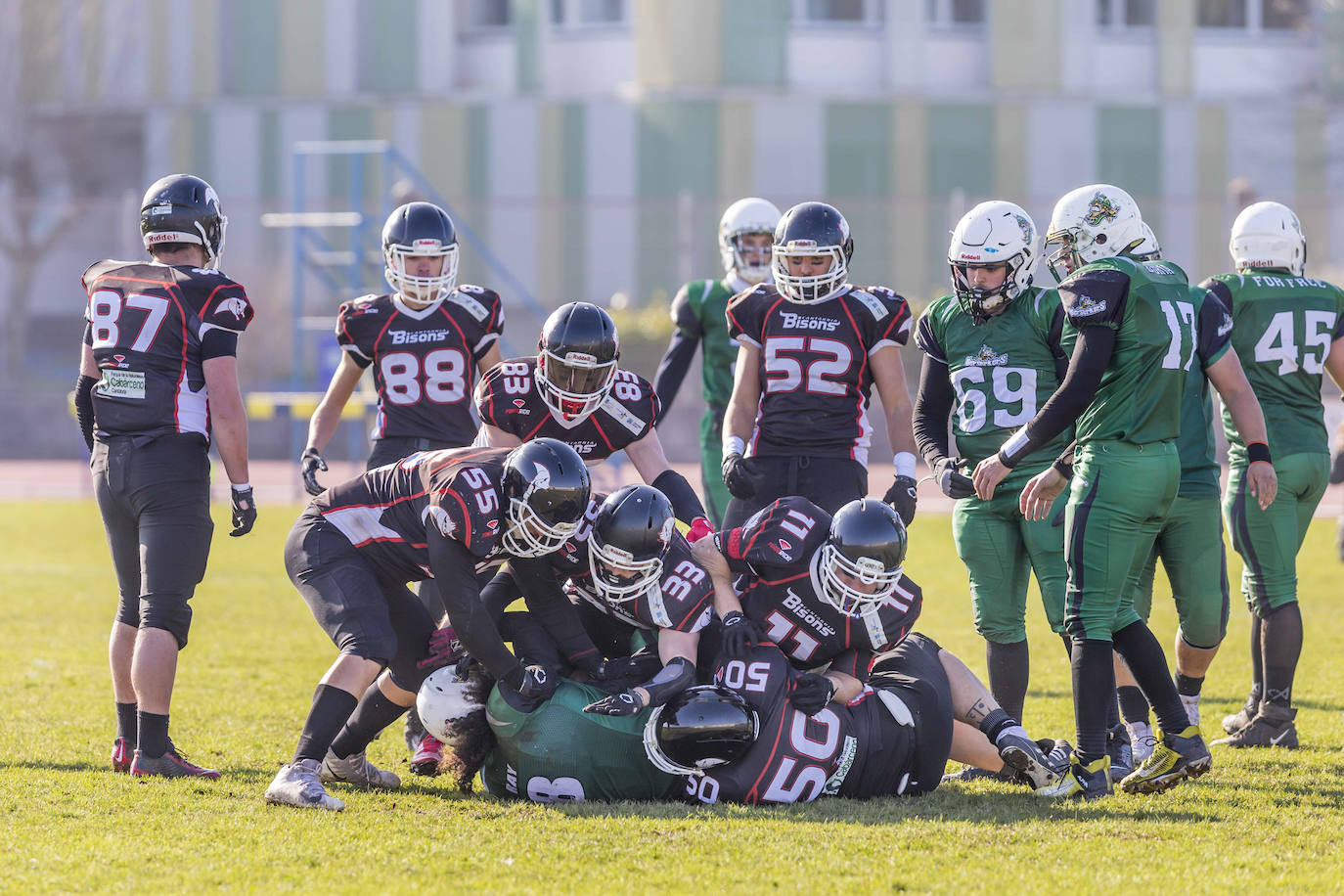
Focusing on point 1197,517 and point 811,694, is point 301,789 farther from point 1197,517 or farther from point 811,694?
point 1197,517

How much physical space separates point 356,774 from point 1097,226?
125 inches

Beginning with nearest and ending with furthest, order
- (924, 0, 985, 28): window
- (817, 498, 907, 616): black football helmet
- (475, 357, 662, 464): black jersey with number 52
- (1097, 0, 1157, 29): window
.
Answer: (817, 498, 907, 616): black football helmet < (475, 357, 662, 464): black jersey with number 52 < (924, 0, 985, 28): window < (1097, 0, 1157, 29): window

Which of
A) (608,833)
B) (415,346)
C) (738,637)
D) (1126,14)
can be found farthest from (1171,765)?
(1126,14)

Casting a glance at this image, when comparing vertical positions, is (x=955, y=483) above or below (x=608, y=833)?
above

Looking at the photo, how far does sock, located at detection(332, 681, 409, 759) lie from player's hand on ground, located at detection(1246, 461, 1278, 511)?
3.13m

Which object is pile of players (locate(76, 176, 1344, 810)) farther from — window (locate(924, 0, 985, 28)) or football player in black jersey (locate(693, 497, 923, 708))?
window (locate(924, 0, 985, 28))

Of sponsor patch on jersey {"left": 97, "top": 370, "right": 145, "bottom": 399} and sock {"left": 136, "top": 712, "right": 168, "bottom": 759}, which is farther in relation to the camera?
sponsor patch on jersey {"left": 97, "top": 370, "right": 145, "bottom": 399}

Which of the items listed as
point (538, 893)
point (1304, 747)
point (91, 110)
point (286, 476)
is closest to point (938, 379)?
point (1304, 747)

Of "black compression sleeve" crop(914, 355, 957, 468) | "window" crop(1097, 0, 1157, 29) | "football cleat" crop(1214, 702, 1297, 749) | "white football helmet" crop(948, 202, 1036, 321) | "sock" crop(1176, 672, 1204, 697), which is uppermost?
"window" crop(1097, 0, 1157, 29)

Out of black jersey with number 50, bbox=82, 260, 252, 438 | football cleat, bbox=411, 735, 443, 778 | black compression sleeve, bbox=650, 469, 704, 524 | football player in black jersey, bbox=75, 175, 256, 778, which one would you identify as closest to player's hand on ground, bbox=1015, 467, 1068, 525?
black compression sleeve, bbox=650, 469, 704, 524

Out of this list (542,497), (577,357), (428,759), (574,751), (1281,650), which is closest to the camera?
(542,497)

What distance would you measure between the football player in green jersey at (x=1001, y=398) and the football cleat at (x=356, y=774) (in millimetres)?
2206

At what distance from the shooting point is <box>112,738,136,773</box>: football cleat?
5.68m

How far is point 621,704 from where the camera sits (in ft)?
16.0
